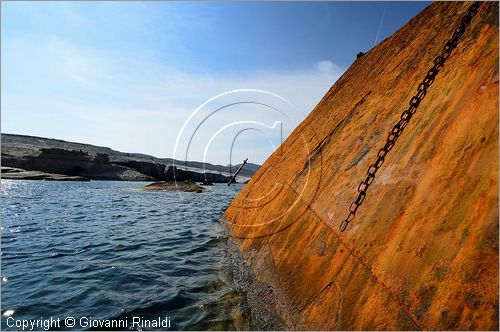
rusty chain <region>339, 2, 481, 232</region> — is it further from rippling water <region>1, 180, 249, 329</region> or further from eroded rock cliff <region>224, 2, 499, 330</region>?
rippling water <region>1, 180, 249, 329</region>

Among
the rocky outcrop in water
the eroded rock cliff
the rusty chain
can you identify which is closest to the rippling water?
the eroded rock cliff

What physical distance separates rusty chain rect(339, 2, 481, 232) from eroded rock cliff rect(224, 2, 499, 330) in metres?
0.09

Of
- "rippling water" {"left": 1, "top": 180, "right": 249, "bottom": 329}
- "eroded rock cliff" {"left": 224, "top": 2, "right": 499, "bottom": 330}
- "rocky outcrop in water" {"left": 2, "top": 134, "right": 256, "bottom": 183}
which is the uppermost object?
"rocky outcrop in water" {"left": 2, "top": 134, "right": 256, "bottom": 183}

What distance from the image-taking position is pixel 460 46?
11.0 feet

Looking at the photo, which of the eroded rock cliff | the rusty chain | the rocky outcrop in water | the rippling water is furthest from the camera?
the rocky outcrop in water

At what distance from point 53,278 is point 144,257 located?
1.96 meters

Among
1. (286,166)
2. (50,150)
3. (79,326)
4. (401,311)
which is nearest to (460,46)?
(401,311)

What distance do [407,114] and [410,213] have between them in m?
1.48

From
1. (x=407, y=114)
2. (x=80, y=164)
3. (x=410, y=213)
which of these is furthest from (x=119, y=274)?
(x=80, y=164)

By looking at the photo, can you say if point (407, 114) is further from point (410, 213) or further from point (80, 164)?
point (80, 164)

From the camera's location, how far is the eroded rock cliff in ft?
6.79

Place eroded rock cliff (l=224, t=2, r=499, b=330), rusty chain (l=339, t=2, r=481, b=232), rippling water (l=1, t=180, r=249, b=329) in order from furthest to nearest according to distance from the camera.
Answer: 1. rippling water (l=1, t=180, r=249, b=329)
2. rusty chain (l=339, t=2, r=481, b=232)
3. eroded rock cliff (l=224, t=2, r=499, b=330)

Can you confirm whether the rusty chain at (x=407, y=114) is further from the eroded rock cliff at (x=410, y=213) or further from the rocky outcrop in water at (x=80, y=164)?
the rocky outcrop in water at (x=80, y=164)

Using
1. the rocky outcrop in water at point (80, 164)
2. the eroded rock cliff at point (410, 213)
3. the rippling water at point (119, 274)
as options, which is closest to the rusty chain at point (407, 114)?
the eroded rock cliff at point (410, 213)
